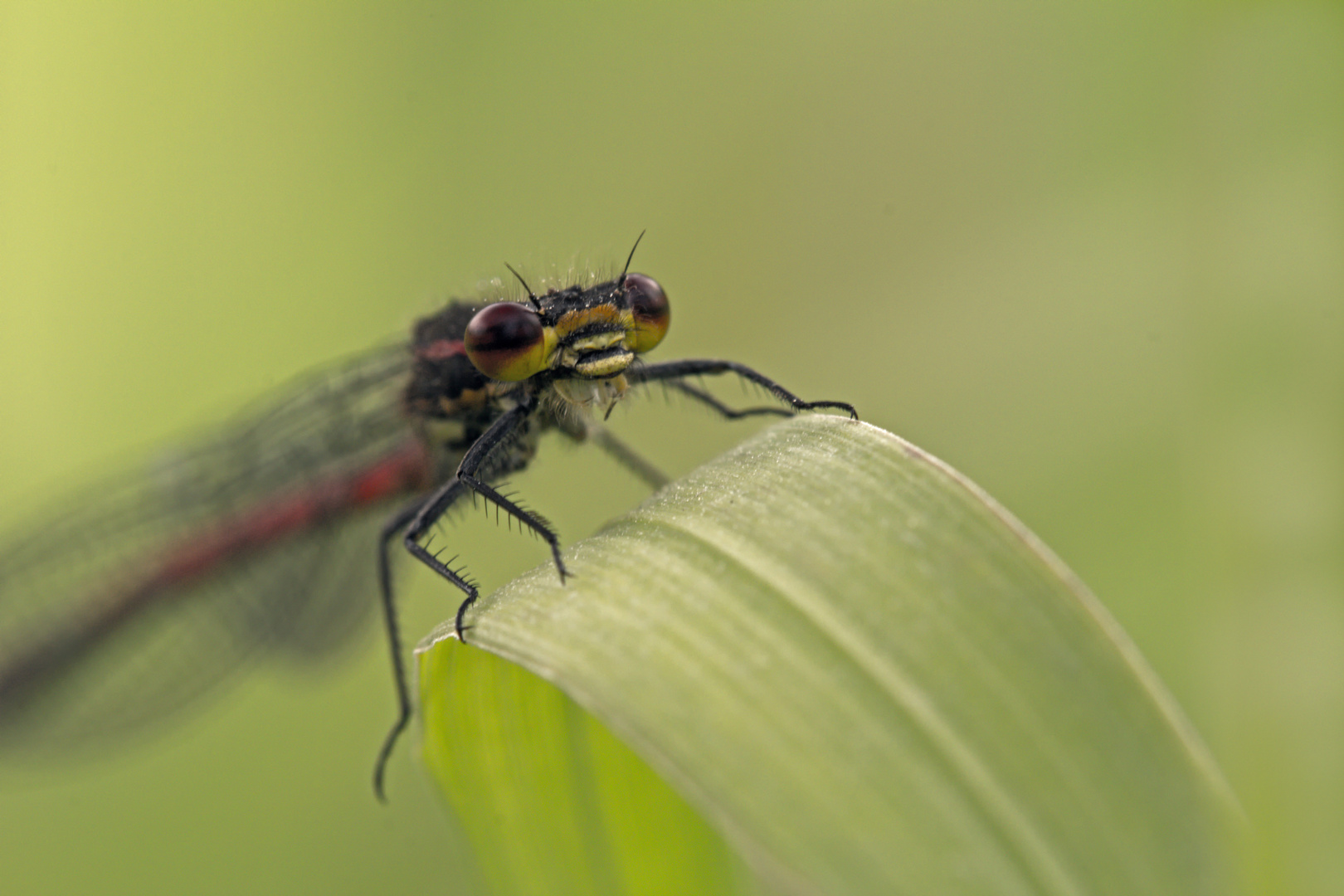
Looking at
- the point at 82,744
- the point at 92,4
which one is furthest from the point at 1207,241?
the point at 82,744

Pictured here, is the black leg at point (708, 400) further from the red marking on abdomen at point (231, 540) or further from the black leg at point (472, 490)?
the red marking on abdomen at point (231, 540)

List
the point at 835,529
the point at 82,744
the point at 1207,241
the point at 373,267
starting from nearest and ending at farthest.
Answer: the point at 835,529 → the point at 1207,241 → the point at 82,744 → the point at 373,267

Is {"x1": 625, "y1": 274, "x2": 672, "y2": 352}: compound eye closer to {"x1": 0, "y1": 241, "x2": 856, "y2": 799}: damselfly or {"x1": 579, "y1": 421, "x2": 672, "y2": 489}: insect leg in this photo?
{"x1": 0, "y1": 241, "x2": 856, "y2": 799}: damselfly

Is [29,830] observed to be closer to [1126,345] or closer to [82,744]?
[82,744]

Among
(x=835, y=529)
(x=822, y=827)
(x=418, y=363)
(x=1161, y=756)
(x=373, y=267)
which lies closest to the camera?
(x=822, y=827)

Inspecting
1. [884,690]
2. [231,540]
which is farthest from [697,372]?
[231,540]

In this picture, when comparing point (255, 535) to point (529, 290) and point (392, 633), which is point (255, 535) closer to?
point (392, 633)

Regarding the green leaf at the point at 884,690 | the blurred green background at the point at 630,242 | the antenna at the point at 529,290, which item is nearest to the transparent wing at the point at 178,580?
the blurred green background at the point at 630,242
